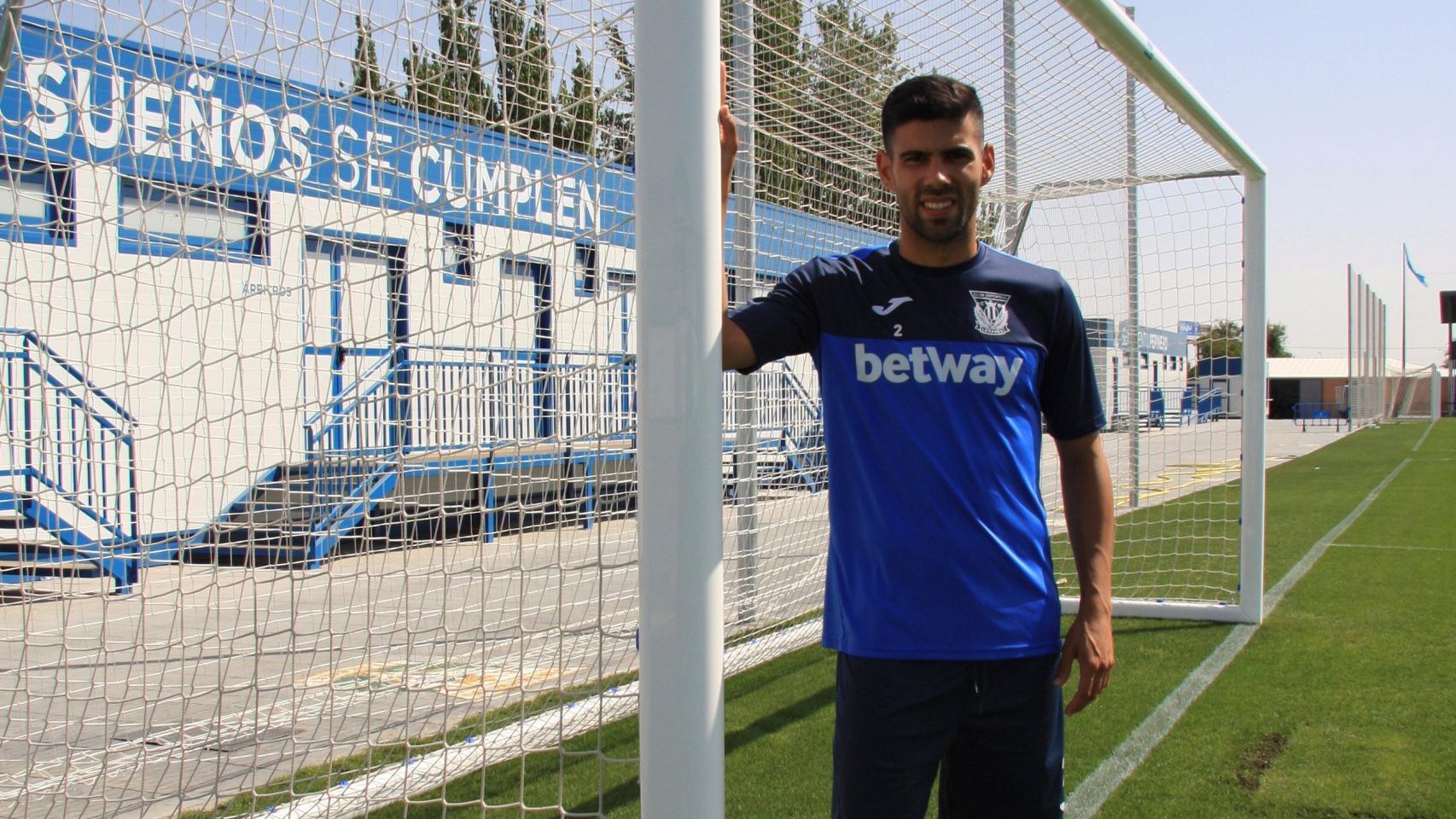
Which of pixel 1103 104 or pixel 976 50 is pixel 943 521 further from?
pixel 1103 104

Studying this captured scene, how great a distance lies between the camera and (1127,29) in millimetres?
3588

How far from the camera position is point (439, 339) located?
26.8ft

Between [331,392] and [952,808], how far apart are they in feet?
17.6

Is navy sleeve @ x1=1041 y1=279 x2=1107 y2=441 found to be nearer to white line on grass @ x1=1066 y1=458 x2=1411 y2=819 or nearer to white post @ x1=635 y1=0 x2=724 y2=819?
white post @ x1=635 y1=0 x2=724 y2=819

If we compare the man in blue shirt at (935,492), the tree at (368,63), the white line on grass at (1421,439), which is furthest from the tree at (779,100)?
the white line on grass at (1421,439)

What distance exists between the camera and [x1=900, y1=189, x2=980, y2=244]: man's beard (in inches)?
67.8

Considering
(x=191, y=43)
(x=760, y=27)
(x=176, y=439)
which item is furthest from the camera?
(x=176, y=439)

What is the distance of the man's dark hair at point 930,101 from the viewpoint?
173 cm

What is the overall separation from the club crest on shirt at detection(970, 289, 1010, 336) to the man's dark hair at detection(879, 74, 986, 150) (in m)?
0.31

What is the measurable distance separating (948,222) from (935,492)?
18.3 inches

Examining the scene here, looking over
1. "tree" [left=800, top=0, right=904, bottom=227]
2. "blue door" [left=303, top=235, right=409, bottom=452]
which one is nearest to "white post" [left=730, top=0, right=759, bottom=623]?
"tree" [left=800, top=0, right=904, bottom=227]

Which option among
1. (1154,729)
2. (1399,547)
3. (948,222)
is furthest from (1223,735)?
(1399,547)

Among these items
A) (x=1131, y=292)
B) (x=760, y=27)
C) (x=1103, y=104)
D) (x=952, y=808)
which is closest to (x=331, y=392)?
(x=760, y=27)

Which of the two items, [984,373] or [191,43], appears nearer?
[984,373]
